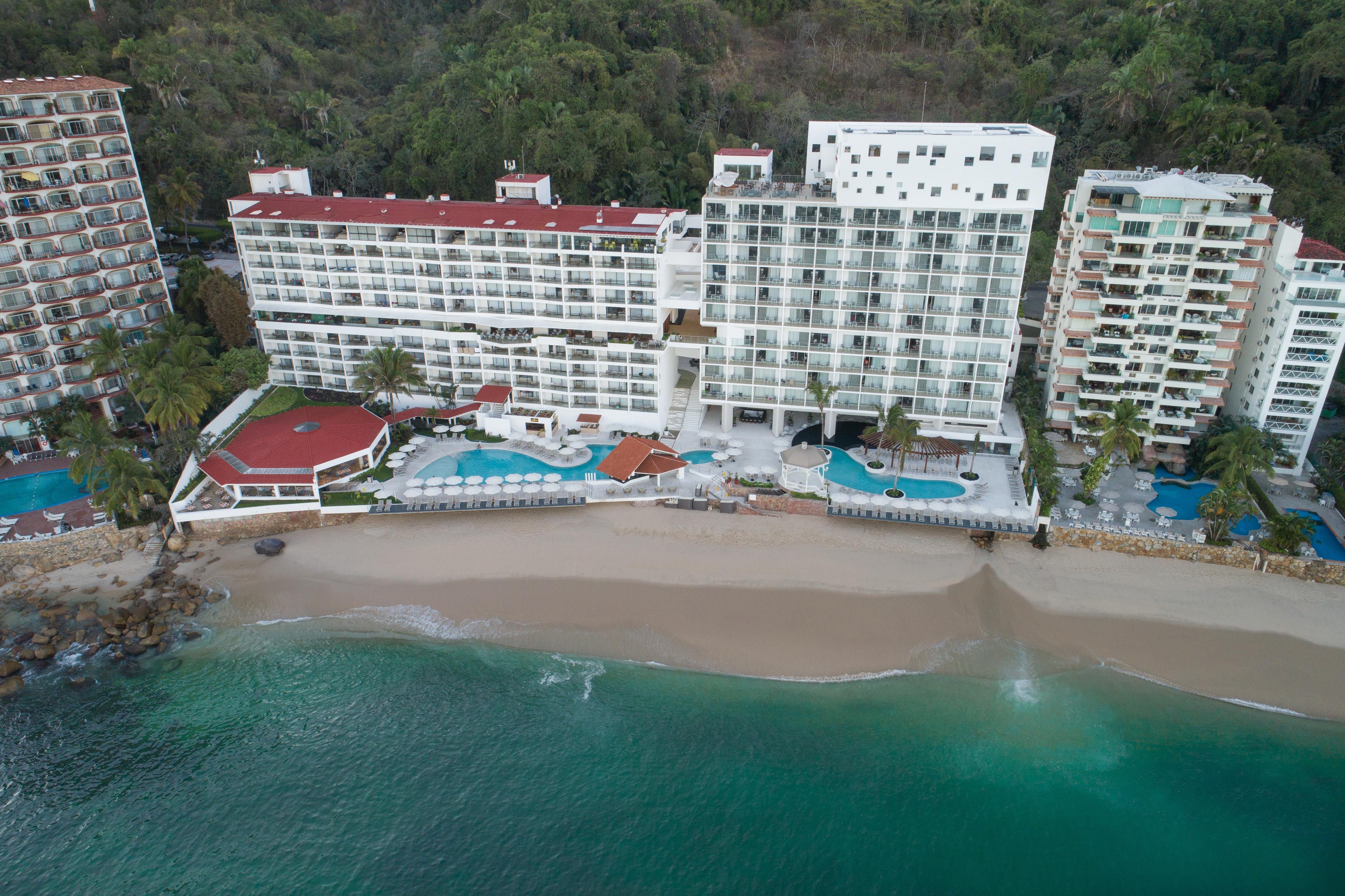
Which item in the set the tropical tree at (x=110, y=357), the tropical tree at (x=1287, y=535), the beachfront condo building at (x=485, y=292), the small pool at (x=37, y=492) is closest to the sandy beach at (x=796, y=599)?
the tropical tree at (x=1287, y=535)

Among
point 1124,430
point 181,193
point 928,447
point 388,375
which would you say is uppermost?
point 181,193

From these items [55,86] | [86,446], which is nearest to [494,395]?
[86,446]

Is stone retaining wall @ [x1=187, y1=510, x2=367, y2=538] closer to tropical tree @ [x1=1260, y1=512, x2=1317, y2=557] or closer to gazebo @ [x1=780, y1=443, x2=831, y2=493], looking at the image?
gazebo @ [x1=780, y1=443, x2=831, y2=493]

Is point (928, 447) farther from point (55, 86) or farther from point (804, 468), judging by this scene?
point (55, 86)

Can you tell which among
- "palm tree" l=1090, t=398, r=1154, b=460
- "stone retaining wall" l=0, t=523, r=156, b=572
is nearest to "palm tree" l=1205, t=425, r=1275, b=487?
"palm tree" l=1090, t=398, r=1154, b=460

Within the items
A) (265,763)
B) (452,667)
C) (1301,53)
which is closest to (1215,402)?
(1301,53)

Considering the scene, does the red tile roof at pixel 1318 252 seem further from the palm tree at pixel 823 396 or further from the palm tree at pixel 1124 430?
the palm tree at pixel 823 396
